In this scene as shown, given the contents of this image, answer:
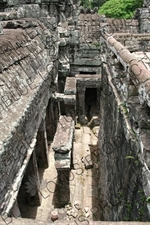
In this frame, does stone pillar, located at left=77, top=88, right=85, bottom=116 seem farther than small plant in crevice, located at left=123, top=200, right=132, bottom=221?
Yes

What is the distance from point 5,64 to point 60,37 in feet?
30.4

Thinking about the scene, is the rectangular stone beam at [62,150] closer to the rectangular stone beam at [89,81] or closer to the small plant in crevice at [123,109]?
the small plant in crevice at [123,109]

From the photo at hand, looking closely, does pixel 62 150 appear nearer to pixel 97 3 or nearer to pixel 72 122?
pixel 72 122

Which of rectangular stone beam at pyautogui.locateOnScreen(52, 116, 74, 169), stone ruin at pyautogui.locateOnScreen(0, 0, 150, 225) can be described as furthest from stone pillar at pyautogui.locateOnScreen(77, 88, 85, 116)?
rectangular stone beam at pyautogui.locateOnScreen(52, 116, 74, 169)

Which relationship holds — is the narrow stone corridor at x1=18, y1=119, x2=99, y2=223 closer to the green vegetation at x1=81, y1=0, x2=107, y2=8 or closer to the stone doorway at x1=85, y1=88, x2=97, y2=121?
the stone doorway at x1=85, y1=88, x2=97, y2=121

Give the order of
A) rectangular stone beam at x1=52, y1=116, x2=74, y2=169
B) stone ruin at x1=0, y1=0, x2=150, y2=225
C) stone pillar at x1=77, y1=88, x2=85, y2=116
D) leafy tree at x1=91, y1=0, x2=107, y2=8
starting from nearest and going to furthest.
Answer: stone ruin at x1=0, y1=0, x2=150, y2=225 → rectangular stone beam at x1=52, y1=116, x2=74, y2=169 → stone pillar at x1=77, y1=88, x2=85, y2=116 → leafy tree at x1=91, y1=0, x2=107, y2=8

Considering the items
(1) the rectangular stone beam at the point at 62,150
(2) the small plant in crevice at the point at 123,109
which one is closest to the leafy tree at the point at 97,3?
(1) the rectangular stone beam at the point at 62,150

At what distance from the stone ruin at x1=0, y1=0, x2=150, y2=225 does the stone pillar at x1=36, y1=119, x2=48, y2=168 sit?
0.15 ft

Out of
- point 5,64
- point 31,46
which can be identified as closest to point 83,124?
point 31,46

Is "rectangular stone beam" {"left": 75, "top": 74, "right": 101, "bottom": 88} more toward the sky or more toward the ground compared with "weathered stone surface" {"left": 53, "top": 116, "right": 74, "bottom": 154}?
more toward the sky

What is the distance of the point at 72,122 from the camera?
10656 mm

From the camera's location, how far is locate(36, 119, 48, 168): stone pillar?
9907 millimetres

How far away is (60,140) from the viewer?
873cm

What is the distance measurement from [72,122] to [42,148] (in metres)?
1.83
